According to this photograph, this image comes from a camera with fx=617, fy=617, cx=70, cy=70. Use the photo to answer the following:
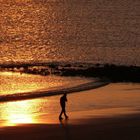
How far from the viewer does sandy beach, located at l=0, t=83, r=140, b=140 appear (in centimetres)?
2434

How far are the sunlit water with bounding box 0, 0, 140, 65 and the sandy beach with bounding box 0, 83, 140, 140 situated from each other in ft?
100

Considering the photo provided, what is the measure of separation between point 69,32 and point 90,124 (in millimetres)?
70960

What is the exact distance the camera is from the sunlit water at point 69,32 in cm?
6969

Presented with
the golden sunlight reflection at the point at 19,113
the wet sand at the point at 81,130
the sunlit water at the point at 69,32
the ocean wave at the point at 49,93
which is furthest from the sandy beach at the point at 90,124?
the sunlit water at the point at 69,32

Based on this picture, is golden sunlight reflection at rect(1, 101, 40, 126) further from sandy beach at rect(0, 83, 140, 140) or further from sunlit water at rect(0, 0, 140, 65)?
sunlit water at rect(0, 0, 140, 65)

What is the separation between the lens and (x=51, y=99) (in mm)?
37750

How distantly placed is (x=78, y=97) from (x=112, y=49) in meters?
38.9

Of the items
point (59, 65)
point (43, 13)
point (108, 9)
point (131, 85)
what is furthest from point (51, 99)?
point (108, 9)

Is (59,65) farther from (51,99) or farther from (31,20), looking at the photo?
(31,20)

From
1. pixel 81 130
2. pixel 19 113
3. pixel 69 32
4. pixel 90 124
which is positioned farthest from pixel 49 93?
pixel 69 32

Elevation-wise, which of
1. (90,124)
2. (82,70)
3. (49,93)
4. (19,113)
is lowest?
(90,124)

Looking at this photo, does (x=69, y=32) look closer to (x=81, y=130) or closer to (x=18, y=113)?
(x=18, y=113)

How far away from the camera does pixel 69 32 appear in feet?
319

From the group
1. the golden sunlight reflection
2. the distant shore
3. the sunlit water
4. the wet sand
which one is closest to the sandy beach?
the wet sand
